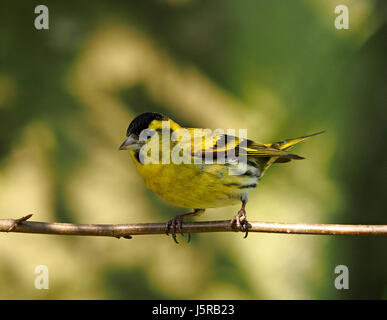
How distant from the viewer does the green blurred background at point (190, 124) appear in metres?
5.41

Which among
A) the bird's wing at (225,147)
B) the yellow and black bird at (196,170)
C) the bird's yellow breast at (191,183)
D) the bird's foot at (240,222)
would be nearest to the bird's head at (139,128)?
the yellow and black bird at (196,170)

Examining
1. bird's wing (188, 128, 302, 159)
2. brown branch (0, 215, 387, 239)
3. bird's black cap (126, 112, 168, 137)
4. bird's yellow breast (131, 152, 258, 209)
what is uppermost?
bird's black cap (126, 112, 168, 137)

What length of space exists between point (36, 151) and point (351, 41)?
3438 millimetres

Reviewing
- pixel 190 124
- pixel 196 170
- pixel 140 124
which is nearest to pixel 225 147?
pixel 196 170

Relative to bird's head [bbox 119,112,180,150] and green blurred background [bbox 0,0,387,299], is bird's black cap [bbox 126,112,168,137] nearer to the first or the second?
bird's head [bbox 119,112,180,150]

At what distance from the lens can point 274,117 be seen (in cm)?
548

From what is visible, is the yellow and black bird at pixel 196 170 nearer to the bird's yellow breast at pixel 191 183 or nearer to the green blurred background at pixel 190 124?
the bird's yellow breast at pixel 191 183

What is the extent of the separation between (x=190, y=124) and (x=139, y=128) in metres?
1.92

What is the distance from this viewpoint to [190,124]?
5.56 m

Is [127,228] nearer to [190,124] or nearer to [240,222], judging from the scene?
[240,222]

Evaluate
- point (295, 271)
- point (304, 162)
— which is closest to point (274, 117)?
point (304, 162)

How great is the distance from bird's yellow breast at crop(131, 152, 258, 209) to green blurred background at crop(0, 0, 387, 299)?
1.51m

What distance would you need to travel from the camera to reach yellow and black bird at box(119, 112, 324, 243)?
12.0ft

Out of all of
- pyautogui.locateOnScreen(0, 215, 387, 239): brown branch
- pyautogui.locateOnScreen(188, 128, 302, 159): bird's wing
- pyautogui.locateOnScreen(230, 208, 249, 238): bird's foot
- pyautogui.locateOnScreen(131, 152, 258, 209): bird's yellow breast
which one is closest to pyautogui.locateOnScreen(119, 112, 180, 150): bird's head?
pyautogui.locateOnScreen(131, 152, 258, 209): bird's yellow breast
